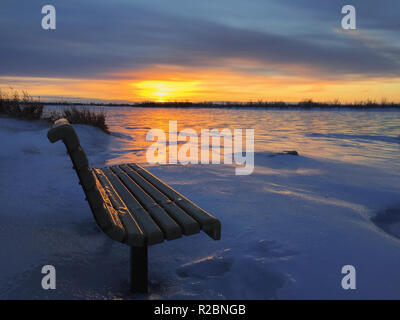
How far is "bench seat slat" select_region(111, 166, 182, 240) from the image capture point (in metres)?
1.87

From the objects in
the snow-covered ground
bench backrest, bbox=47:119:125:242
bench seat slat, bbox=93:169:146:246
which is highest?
bench backrest, bbox=47:119:125:242

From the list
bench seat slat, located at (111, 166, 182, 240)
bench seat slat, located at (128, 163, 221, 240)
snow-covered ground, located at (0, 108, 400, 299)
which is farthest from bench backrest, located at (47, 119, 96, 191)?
snow-covered ground, located at (0, 108, 400, 299)

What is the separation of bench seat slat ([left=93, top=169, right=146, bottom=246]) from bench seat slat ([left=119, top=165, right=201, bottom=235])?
0.91 feet

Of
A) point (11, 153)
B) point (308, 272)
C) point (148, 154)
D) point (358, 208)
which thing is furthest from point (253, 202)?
point (11, 153)

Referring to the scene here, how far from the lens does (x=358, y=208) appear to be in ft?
12.6

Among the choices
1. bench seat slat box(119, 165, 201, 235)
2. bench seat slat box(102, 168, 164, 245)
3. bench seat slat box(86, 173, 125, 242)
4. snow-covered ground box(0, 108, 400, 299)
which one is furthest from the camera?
snow-covered ground box(0, 108, 400, 299)

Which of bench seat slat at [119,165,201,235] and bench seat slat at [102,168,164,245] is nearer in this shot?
bench seat slat at [102,168,164,245]

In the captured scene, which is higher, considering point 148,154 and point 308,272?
point 148,154

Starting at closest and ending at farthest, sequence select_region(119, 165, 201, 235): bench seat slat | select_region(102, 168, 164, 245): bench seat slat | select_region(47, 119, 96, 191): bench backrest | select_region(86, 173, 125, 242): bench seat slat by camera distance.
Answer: select_region(47, 119, 96, 191): bench backrest, select_region(86, 173, 125, 242): bench seat slat, select_region(102, 168, 164, 245): bench seat slat, select_region(119, 165, 201, 235): bench seat slat

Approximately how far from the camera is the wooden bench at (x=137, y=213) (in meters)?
1.69

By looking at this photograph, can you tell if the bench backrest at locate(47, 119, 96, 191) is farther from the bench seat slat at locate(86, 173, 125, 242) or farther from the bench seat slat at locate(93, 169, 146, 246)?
the bench seat slat at locate(93, 169, 146, 246)
